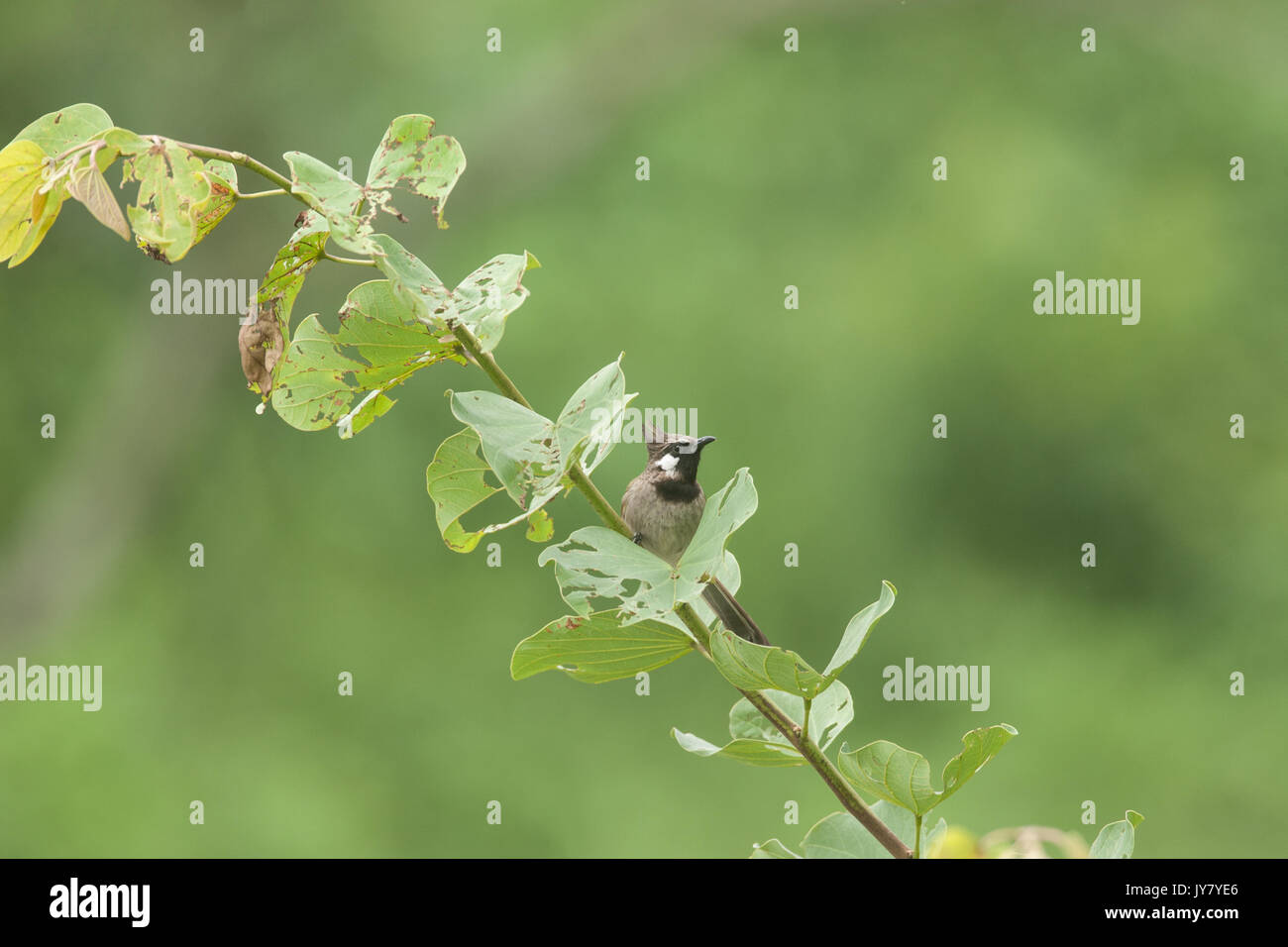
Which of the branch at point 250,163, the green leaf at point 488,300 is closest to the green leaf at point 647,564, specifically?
the green leaf at point 488,300

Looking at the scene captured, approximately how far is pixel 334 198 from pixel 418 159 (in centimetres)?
9

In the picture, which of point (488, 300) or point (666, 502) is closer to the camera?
point (488, 300)

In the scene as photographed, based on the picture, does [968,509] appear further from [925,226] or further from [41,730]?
[41,730]

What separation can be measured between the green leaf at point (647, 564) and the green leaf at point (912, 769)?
0.42 feet

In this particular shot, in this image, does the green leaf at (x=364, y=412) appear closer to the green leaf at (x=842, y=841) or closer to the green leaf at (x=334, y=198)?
the green leaf at (x=334, y=198)

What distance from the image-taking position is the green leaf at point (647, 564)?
650 millimetres

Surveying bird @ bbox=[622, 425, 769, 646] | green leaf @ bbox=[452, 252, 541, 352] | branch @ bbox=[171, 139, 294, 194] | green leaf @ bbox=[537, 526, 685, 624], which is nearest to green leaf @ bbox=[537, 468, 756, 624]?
green leaf @ bbox=[537, 526, 685, 624]

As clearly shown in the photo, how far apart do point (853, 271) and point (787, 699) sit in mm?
3961

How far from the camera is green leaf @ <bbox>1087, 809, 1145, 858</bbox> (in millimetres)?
707

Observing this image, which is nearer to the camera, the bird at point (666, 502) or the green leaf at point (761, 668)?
the green leaf at point (761, 668)

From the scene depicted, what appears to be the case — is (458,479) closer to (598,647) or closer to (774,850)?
(598,647)

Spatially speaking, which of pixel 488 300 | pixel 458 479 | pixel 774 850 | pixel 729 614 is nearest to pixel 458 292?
pixel 488 300

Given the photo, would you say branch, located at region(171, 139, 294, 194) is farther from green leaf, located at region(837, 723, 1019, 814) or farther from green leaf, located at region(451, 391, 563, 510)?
green leaf, located at region(837, 723, 1019, 814)

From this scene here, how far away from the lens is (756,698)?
0.67 meters
